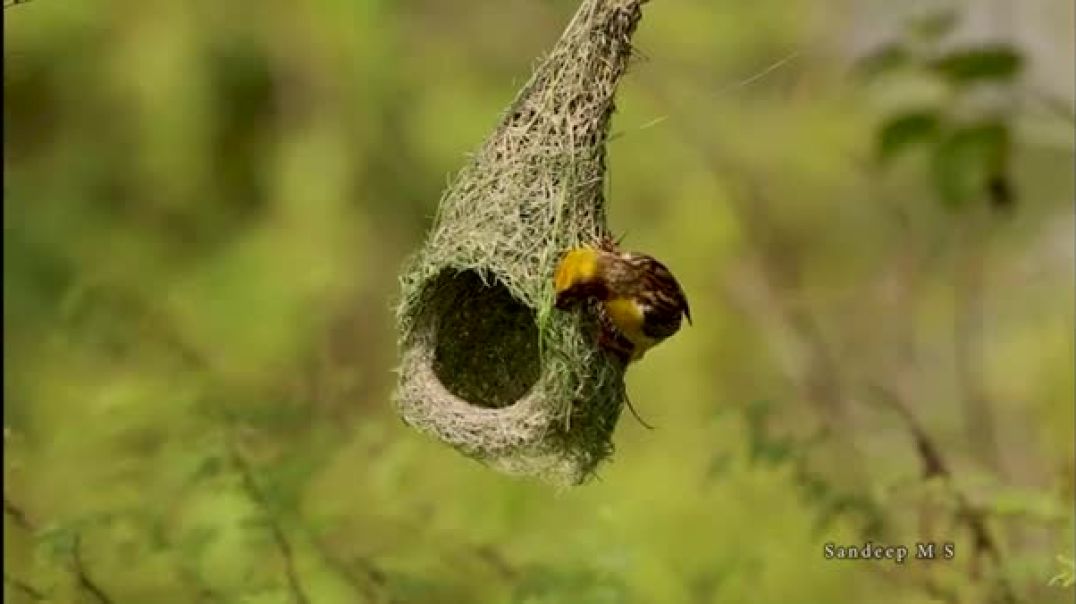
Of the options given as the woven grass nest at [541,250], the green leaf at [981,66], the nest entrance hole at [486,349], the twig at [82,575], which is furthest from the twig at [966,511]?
the twig at [82,575]

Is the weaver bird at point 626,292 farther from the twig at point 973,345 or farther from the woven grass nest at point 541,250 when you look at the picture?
the twig at point 973,345

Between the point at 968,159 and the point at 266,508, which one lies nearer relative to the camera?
the point at 266,508

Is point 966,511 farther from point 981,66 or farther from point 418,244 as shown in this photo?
point 418,244

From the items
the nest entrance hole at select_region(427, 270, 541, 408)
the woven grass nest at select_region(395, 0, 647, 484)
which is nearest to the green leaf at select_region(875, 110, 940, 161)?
the nest entrance hole at select_region(427, 270, 541, 408)

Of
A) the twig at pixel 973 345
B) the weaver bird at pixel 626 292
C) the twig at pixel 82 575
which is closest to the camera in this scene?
the weaver bird at pixel 626 292

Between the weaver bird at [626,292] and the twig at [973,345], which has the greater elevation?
the twig at [973,345]

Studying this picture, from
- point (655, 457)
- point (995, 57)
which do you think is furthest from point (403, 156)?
point (995, 57)

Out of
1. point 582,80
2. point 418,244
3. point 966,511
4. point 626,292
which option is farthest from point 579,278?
point 966,511
